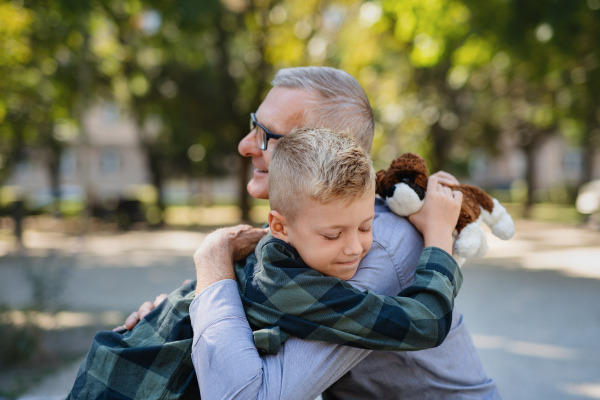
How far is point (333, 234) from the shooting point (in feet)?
4.91

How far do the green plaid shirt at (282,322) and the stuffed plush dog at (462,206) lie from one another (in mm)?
173

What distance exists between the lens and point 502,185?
148ft

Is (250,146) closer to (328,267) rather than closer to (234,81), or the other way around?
(328,267)

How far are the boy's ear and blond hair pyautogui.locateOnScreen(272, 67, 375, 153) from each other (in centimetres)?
44

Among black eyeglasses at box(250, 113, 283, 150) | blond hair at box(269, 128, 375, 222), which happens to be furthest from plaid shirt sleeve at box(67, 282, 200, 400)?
black eyeglasses at box(250, 113, 283, 150)

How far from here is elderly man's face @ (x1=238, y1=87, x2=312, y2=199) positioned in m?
1.95

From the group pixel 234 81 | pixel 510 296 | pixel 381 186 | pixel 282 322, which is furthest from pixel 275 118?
pixel 234 81

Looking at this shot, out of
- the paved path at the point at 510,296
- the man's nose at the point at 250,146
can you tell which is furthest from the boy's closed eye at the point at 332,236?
the paved path at the point at 510,296

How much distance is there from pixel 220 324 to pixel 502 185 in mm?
47330

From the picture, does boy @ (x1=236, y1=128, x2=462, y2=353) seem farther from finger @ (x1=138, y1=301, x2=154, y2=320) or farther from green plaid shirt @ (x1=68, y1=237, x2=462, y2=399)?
finger @ (x1=138, y1=301, x2=154, y2=320)

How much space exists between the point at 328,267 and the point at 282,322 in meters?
0.21

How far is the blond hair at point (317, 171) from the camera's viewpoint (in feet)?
4.71

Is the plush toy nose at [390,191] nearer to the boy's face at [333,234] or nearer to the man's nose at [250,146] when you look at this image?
the boy's face at [333,234]

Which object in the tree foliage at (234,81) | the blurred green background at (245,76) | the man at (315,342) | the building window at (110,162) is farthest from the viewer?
the building window at (110,162)
